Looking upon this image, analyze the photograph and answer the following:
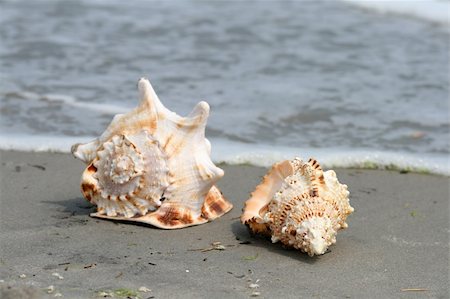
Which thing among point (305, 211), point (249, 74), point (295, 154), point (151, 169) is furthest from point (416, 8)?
point (305, 211)

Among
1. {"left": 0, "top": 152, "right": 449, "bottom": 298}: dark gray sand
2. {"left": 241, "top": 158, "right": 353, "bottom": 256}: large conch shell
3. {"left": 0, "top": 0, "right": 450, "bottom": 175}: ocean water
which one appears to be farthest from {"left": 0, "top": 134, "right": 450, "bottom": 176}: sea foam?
{"left": 241, "top": 158, "right": 353, "bottom": 256}: large conch shell

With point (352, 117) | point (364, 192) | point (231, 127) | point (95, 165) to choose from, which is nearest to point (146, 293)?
point (95, 165)

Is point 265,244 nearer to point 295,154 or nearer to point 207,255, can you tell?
point 207,255

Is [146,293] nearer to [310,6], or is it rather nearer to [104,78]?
[104,78]

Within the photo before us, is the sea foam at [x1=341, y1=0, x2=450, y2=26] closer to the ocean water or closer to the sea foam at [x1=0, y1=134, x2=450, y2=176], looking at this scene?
the ocean water

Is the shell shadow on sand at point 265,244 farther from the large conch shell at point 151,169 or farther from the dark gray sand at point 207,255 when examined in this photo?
the large conch shell at point 151,169

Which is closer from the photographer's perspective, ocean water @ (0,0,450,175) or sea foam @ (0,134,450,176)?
sea foam @ (0,134,450,176)
